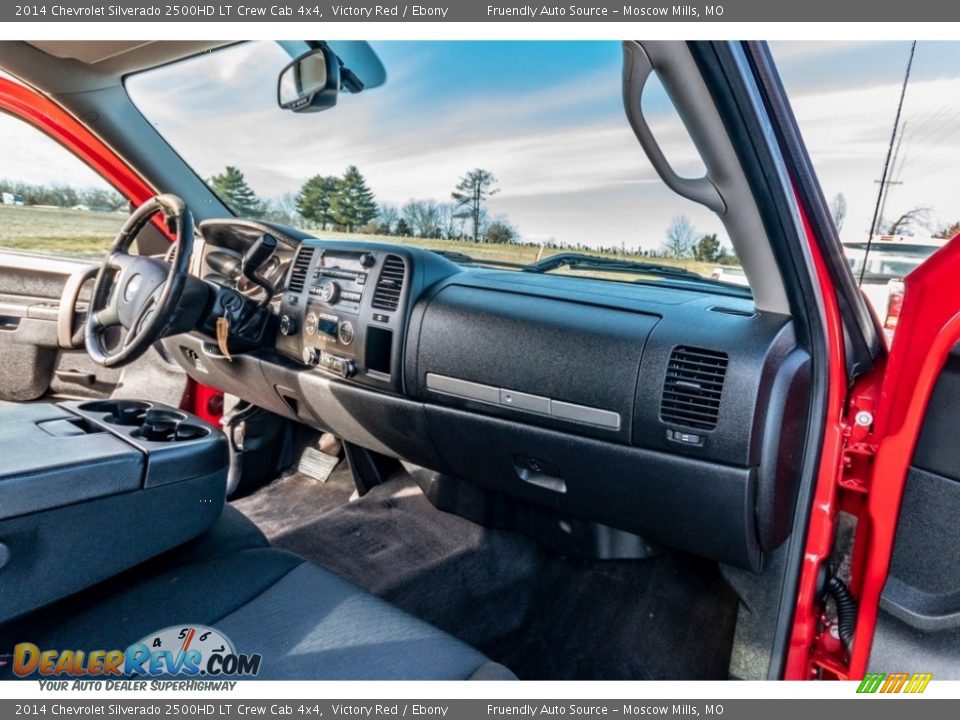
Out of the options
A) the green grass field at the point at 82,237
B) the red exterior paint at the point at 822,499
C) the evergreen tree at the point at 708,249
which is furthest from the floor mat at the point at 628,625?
the green grass field at the point at 82,237

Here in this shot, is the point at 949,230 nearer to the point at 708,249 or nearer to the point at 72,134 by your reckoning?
the point at 708,249

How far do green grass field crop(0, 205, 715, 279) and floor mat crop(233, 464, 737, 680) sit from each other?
952mm

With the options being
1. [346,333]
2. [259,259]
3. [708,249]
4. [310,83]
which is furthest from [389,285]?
[708,249]

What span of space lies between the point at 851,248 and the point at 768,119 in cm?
38

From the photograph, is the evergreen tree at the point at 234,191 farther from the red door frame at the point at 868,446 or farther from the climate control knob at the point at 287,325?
the red door frame at the point at 868,446

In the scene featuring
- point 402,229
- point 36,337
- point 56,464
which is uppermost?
point 402,229

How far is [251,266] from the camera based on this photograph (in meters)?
2.31

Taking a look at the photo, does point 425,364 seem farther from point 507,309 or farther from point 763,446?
point 763,446

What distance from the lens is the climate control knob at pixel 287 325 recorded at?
86.9 inches

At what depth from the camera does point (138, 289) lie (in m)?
2.03

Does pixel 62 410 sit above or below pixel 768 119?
below

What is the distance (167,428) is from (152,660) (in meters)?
0.73

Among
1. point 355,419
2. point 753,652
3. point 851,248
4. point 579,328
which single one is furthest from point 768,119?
point 355,419

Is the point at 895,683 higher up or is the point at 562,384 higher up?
the point at 562,384
